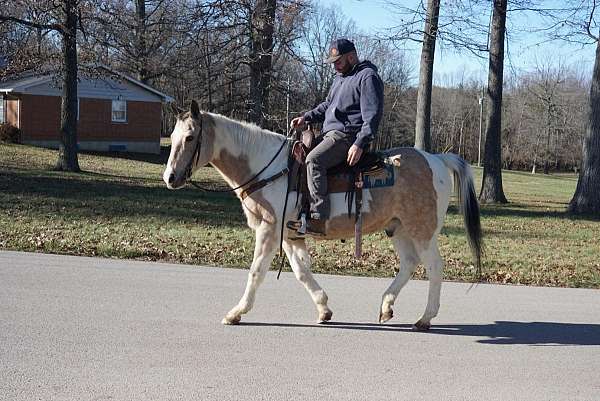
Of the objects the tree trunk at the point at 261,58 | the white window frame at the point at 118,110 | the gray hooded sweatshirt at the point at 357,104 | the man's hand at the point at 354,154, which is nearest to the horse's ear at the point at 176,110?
the gray hooded sweatshirt at the point at 357,104

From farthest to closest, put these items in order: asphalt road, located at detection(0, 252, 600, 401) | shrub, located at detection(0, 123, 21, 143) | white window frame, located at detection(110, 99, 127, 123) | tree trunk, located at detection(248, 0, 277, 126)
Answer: white window frame, located at detection(110, 99, 127, 123) < shrub, located at detection(0, 123, 21, 143) < tree trunk, located at detection(248, 0, 277, 126) < asphalt road, located at detection(0, 252, 600, 401)

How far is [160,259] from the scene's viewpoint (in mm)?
10273

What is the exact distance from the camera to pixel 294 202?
6707mm

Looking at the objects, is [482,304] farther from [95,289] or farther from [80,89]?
[80,89]

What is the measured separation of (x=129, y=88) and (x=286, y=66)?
1401cm

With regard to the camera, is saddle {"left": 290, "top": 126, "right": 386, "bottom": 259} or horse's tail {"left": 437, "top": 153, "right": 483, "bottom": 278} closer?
saddle {"left": 290, "top": 126, "right": 386, "bottom": 259}

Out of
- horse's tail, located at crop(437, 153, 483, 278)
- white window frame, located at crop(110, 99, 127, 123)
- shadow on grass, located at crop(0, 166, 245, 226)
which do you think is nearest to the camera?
horse's tail, located at crop(437, 153, 483, 278)

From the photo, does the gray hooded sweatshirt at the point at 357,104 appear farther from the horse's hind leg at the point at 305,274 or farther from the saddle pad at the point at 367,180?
the horse's hind leg at the point at 305,274

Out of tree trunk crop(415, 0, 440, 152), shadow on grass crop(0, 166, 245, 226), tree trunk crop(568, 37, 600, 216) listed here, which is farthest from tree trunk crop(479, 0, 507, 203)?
shadow on grass crop(0, 166, 245, 226)

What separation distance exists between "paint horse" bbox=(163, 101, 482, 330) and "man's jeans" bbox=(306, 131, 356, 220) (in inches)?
6.0

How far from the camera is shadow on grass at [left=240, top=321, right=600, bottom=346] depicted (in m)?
6.52

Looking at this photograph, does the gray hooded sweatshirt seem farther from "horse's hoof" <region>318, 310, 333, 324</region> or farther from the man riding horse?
"horse's hoof" <region>318, 310, 333, 324</region>

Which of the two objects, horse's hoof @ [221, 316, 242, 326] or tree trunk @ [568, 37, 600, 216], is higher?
tree trunk @ [568, 37, 600, 216]

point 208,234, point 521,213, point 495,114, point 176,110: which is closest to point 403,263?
point 176,110
